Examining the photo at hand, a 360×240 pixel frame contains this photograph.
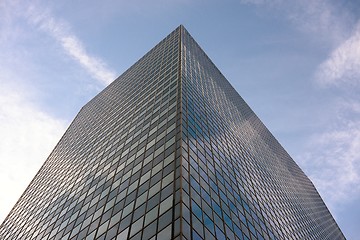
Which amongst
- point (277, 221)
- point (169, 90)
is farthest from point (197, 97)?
point (277, 221)

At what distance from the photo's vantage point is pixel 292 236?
52750mm

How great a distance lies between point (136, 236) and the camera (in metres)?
26.1

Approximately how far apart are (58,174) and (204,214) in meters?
39.0

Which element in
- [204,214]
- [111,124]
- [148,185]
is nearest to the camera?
[204,214]

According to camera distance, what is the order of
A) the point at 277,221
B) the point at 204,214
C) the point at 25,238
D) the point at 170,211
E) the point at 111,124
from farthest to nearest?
the point at 111,124 → the point at 277,221 → the point at 25,238 → the point at 204,214 → the point at 170,211

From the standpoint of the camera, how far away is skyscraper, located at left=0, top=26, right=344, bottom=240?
2812cm

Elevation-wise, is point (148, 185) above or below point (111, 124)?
below

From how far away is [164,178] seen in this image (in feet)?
98.2

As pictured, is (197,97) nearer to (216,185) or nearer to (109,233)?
(216,185)

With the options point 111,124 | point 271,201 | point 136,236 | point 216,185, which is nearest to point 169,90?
point 111,124

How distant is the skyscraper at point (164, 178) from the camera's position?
28125 millimetres

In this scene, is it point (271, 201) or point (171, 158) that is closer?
point (171, 158)

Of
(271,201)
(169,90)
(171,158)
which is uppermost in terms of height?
(169,90)

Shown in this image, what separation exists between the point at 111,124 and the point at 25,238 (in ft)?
72.1
